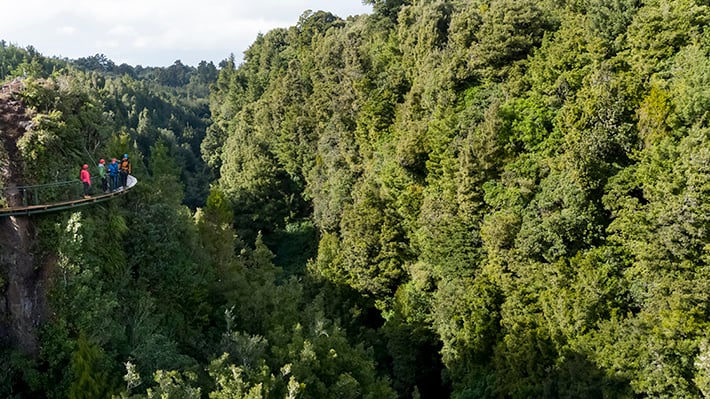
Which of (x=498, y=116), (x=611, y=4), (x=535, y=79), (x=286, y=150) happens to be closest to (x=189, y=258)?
(x=498, y=116)

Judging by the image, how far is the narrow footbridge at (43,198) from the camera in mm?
17391

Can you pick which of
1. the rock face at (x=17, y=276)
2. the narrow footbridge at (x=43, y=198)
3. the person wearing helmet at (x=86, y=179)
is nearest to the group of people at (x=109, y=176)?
the person wearing helmet at (x=86, y=179)

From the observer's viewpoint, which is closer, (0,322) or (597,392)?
(0,322)

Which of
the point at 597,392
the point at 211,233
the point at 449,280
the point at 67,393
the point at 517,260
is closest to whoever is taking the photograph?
the point at 67,393

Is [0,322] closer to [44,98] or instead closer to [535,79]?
[44,98]

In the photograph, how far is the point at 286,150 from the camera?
192ft

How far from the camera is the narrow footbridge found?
57.1ft

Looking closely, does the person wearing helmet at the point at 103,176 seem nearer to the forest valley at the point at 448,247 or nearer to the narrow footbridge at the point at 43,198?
the narrow footbridge at the point at 43,198

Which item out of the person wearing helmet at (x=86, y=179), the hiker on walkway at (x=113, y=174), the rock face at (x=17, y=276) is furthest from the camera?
the hiker on walkway at (x=113, y=174)

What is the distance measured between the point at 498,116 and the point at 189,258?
1829cm

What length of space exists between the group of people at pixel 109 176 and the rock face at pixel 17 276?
2221 mm

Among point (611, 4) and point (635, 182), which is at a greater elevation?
point (611, 4)

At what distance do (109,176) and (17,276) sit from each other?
16.2 ft

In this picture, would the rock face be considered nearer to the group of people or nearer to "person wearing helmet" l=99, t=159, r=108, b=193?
the group of people
